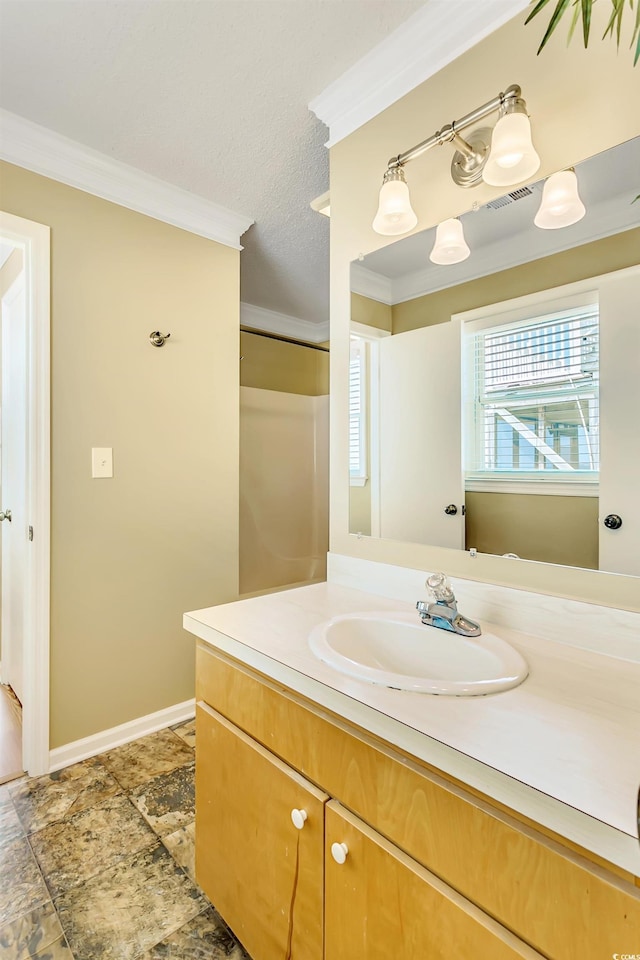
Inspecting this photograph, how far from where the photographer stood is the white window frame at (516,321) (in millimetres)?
1016

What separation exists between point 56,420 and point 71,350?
0.28 m

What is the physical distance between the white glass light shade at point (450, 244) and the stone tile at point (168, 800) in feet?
6.27

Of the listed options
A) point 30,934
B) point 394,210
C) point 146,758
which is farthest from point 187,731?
point 394,210

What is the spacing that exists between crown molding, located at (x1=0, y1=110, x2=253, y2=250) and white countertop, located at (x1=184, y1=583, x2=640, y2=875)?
1805mm

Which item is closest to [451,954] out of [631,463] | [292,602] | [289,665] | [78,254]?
[289,665]

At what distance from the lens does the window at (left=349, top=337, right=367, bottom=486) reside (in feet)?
4.96

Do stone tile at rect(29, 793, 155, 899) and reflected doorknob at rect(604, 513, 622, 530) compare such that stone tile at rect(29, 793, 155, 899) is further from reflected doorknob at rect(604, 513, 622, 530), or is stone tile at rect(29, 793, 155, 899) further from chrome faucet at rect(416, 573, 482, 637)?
reflected doorknob at rect(604, 513, 622, 530)

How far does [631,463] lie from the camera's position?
95cm

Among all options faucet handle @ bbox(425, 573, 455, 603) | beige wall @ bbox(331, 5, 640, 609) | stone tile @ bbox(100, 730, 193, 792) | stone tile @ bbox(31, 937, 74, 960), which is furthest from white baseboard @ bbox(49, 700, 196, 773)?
faucet handle @ bbox(425, 573, 455, 603)

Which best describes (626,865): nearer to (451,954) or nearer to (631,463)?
(451,954)

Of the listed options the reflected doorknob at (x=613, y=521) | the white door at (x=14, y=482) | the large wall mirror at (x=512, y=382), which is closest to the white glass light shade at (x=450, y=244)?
the large wall mirror at (x=512, y=382)

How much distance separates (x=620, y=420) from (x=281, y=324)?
9.16 ft

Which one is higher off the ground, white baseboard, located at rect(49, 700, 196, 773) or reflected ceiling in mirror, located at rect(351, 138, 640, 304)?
reflected ceiling in mirror, located at rect(351, 138, 640, 304)

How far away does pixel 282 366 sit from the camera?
3.38 m
